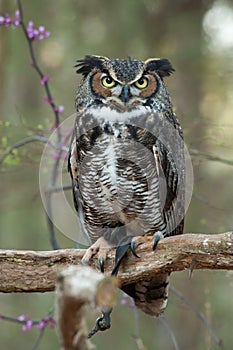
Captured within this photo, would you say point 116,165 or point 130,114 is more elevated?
point 130,114

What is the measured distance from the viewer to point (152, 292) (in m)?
3.19

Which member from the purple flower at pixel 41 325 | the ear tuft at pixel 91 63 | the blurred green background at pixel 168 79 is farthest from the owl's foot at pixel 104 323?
the blurred green background at pixel 168 79

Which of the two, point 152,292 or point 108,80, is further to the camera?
point 152,292

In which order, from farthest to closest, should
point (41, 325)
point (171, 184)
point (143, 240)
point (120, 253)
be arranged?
point (41, 325) < point (171, 184) < point (143, 240) < point (120, 253)

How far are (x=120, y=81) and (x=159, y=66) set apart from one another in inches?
12.3

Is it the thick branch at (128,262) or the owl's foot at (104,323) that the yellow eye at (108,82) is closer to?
the thick branch at (128,262)

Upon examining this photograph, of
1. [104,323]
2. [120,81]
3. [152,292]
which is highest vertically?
[120,81]

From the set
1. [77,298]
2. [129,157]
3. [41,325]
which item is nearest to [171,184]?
[129,157]

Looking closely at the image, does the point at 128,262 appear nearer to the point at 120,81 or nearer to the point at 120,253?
the point at 120,253

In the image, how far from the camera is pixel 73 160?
10.4 feet

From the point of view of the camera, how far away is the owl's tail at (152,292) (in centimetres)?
317

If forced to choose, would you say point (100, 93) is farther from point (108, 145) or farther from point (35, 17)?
point (35, 17)

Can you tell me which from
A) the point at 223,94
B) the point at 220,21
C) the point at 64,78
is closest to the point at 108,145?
the point at 223,94

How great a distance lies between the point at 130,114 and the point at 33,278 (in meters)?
0.99
